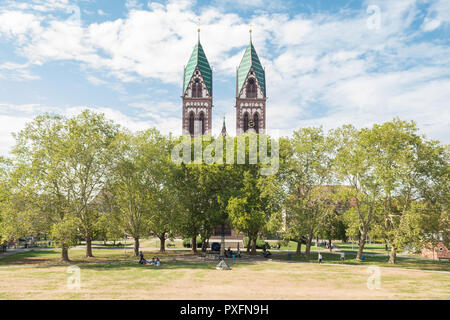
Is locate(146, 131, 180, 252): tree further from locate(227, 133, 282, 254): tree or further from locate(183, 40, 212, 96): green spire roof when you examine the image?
locate(183, 40, 212, 96): green spire roof

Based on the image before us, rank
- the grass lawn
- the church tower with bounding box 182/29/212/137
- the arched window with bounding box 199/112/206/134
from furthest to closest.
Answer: the church tower with bounding box 182/29/212/137, the arched window with bounding box 199/112/206/134, the grass lawn

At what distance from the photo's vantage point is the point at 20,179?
3047 centimetres

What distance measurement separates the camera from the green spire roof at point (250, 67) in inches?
2938

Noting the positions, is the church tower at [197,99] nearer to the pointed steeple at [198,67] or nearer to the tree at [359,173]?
the pointed steeple at [198,67]

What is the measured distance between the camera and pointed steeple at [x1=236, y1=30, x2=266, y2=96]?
74.6m

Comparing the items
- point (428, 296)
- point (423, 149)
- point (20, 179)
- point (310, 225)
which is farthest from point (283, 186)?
point (20, 179)

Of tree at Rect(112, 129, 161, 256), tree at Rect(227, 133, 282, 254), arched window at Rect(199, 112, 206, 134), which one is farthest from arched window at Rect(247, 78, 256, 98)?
tree at Rect(112, 129, 161, 256)

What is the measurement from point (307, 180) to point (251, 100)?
127 ft

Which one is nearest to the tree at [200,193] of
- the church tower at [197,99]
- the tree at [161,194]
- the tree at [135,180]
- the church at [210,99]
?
the tree at [161,194]

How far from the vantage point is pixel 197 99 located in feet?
240

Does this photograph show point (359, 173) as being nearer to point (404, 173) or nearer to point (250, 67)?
point (404, 173)

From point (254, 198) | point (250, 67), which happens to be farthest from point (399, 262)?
point (250, 67)

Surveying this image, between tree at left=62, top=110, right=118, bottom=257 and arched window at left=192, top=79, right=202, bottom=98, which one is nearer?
tree at left=62, top=110, right=118, bottom=257

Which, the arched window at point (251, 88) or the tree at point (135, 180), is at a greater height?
the arched window at point (251, 88)
